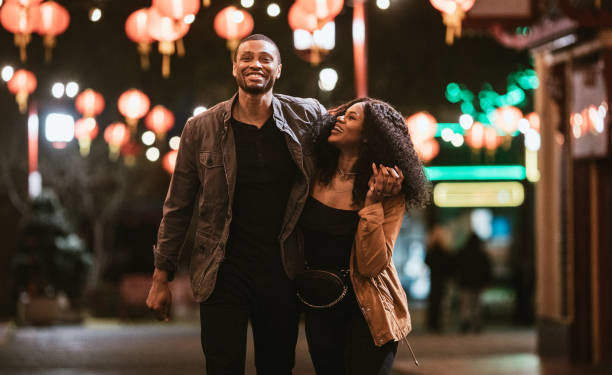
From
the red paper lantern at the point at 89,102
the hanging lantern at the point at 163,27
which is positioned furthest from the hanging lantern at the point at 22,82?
the hanging lantern at the point at 163,27

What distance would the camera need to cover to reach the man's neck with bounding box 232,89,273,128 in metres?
4.65

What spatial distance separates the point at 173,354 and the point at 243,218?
302 inches

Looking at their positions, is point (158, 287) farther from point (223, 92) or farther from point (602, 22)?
point (223, 92)

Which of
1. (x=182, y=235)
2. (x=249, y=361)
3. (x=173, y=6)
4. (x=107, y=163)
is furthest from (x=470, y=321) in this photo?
(x=107, y=163)

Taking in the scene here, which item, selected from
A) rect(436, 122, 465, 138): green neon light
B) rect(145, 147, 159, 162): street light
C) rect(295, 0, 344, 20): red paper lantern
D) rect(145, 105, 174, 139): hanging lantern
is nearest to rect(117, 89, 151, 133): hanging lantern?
rect(145, 105, 174, 139): hanging lantern

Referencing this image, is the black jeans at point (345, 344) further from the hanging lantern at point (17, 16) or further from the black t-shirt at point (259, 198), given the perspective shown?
the hanging lantern at point (17, 16)

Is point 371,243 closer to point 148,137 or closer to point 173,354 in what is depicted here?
point 173,354

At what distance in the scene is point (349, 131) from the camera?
4.63 m

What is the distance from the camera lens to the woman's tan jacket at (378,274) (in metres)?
4.38

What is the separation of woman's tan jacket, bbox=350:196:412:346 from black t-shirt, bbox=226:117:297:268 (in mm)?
418

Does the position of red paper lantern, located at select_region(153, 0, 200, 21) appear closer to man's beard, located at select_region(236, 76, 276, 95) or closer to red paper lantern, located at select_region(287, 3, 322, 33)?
red paper lantern, located at select_region(287, 3, 322, 33)

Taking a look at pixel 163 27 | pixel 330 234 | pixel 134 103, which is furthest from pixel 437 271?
pixel 330 234

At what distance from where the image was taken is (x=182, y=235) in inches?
183

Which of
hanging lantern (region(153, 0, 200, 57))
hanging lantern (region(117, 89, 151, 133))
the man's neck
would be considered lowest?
the man's neck
